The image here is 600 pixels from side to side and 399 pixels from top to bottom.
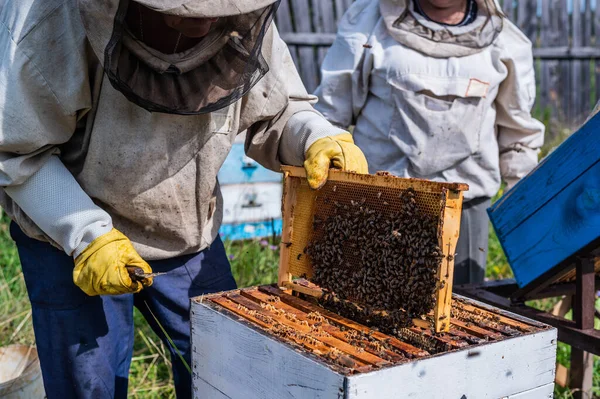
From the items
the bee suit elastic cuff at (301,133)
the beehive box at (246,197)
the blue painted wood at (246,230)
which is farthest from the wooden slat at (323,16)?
the bee suit elastic cuff at (301,133)

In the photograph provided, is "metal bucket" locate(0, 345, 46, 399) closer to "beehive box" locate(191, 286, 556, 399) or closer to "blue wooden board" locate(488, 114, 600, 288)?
"beehive box" locate(191, 286, 556, 399)

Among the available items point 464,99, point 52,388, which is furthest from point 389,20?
point 52,388

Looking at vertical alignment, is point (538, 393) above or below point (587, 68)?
below

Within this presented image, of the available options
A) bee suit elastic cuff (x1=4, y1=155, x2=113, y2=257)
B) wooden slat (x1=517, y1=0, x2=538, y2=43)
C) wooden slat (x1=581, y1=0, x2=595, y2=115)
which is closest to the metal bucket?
bee suit elastic cuff (x1=4, y1=155, x2=113, y2=257)

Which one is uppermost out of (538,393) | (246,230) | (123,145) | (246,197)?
(123,145)

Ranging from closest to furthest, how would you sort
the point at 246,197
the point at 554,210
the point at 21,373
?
1. the point at 554,210
2. the point at 21,373
3. the point at 246,197

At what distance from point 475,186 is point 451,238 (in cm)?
189

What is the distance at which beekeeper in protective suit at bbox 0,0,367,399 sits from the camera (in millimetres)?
2246

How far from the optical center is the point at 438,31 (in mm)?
3650

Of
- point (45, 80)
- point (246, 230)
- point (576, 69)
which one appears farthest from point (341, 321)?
point (576, 69)

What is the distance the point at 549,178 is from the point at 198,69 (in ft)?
4.96

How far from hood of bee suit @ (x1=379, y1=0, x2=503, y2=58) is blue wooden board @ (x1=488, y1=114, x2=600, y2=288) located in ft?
3.50

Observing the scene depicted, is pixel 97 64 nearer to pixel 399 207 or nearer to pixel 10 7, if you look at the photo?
pixel 10 7

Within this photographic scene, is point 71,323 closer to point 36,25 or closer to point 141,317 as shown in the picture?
point 36,25
